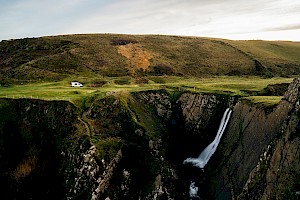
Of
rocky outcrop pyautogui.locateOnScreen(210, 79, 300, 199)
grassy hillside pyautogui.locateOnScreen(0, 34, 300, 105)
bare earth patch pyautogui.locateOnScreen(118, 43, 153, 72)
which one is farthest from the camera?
bare earth patch pyautogui.locateOnScreen(118, 43, 153, 72)

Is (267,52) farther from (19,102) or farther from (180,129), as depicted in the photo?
(19,102)

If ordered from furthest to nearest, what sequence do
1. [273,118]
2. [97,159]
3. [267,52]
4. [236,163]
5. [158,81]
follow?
[267,52] < [158,81] < [97,159] < [236,163] < [273,118]

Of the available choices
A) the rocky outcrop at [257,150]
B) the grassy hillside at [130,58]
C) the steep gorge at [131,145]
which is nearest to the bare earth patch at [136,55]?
the grassy hillside at [130,58]

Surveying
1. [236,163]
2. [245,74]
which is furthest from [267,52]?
[236,163]

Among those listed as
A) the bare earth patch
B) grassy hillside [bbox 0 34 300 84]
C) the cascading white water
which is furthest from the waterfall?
the bare earth patch

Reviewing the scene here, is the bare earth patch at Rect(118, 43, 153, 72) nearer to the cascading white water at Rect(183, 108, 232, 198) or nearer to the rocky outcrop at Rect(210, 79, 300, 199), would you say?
the cascading white water at Rect(183, 108, 232, 198)

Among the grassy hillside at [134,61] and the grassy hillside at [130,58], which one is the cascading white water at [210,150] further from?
the grassy hillside at [130,58]
